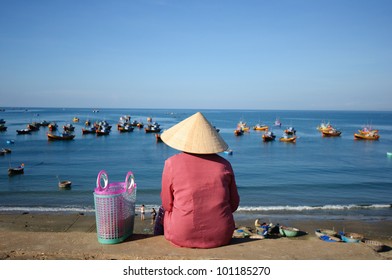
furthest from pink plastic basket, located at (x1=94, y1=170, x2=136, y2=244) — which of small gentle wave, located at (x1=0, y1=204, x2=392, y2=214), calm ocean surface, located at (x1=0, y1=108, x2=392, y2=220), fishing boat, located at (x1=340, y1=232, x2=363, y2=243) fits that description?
small gentle wave, located at (x1=0, y1=204, x2=392, y2=214)

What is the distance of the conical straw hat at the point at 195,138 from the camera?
3.30 m

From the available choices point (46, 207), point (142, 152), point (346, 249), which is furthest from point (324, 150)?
point (346, 249)

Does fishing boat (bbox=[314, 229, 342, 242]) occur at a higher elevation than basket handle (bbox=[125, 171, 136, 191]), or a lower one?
lower

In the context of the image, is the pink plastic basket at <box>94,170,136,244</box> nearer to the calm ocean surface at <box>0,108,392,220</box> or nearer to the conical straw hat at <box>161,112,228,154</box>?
the conical straw hat at <box>161,112,228,154</box>

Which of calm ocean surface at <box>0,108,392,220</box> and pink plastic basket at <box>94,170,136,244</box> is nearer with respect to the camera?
pink plastic basket at <box>94,170,136,244</box>

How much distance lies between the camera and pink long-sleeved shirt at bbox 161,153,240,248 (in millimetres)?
3197

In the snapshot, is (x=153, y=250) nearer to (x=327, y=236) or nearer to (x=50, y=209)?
(x=327, y=236)

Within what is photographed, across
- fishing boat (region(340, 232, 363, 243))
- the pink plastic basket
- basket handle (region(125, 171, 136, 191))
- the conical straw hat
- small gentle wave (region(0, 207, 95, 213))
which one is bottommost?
small gentle wave (region(0, 207, 95, 213))

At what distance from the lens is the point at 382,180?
24.5 m

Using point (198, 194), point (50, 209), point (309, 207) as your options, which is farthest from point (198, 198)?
point (309, 207)

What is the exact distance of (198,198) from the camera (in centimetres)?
320

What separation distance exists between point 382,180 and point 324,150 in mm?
17475
